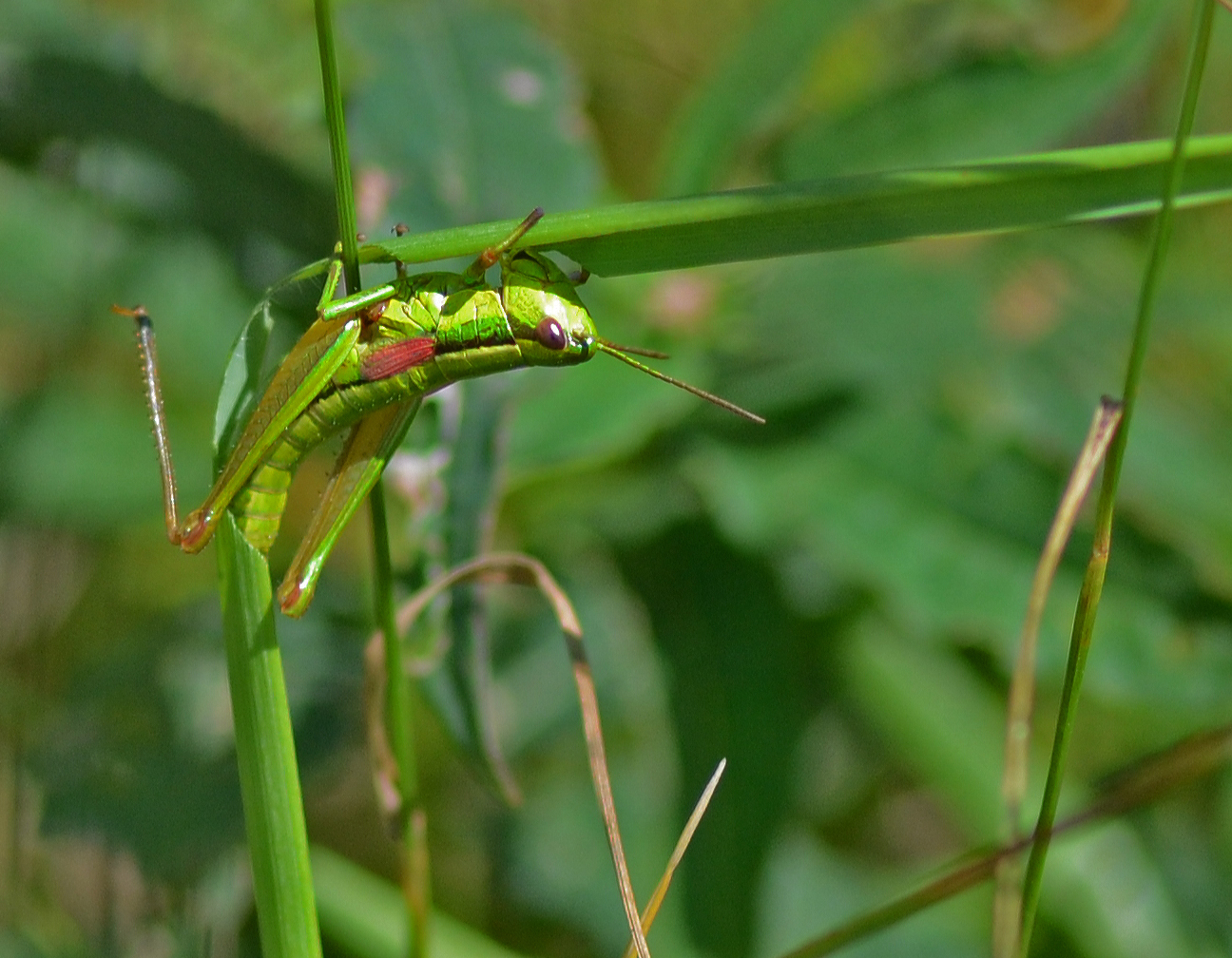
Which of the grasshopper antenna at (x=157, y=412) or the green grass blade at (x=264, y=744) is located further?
the grasshopper antenna at (x=157, y=412)

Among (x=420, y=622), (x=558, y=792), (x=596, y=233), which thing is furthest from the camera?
(x=558, y=792)

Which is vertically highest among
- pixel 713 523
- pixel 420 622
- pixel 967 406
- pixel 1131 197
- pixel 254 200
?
pixel 967 406

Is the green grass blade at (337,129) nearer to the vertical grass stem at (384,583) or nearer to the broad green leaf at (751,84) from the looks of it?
the vertical grass stem at (384,583)

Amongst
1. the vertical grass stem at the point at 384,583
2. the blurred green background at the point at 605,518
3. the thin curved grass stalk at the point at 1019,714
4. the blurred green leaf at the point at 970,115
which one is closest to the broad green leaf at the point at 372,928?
the blurred green background at the point at 605,518

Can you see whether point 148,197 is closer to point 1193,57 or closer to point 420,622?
point 420,622

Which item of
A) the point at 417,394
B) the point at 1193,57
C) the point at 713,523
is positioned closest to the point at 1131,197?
the point at 1193,57
